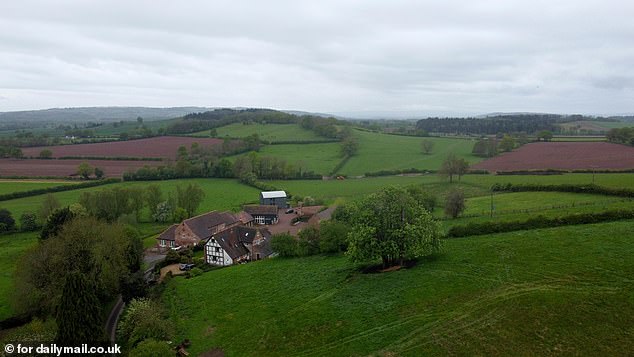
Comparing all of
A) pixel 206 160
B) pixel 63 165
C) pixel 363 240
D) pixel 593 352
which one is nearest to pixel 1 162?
pixel 63 165

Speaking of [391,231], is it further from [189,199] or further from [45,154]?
[45,154]

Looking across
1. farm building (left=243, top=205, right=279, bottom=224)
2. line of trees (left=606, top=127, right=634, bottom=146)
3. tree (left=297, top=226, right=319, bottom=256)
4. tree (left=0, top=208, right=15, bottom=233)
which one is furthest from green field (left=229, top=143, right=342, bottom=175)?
line of trees (left=606, top=127, right=634, bottom=146)

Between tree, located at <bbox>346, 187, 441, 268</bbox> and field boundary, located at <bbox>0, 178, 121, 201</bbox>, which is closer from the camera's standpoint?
tree, located at <bbox>346, 187, 441, 268</bbox>

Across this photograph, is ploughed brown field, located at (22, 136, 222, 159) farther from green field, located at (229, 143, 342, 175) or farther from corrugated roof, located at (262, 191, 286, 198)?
corrugated roof, located at (262, 191, 286, 198)

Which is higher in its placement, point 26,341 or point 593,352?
point 593,352

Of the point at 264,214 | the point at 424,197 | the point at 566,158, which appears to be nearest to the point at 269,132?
the point at 264,214

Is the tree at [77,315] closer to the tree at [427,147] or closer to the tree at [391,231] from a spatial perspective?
the tree at [391,231]

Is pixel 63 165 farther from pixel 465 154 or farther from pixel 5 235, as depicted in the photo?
pixel 465 154
